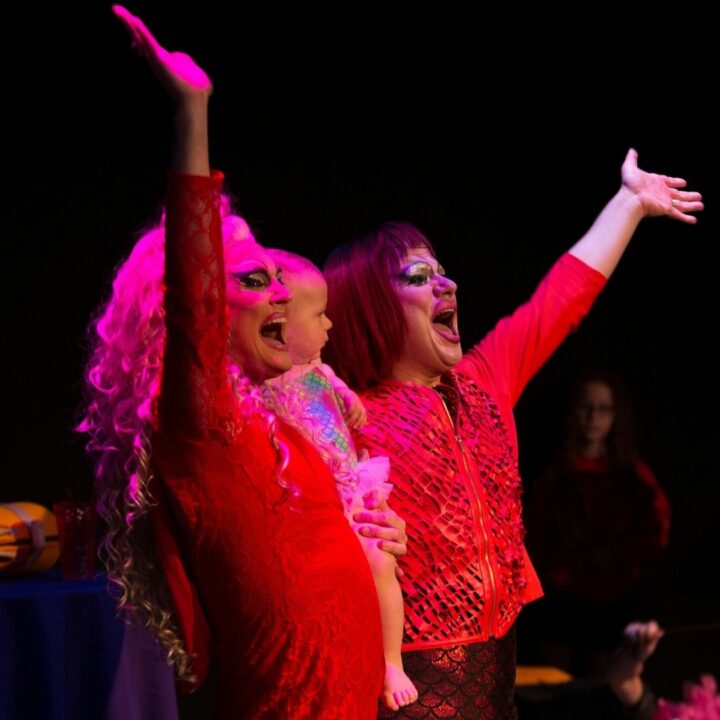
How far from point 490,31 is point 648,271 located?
1116 mm

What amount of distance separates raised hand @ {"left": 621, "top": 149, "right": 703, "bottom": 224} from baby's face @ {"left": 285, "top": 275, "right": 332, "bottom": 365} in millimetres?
894

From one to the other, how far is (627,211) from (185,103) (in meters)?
1.37

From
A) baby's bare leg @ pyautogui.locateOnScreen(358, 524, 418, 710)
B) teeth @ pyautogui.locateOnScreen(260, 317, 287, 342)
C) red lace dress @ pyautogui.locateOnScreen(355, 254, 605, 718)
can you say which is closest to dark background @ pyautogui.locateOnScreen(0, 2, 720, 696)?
red lace dress @ pyautogui.locateOnScreen(355, 254, 605, 718)

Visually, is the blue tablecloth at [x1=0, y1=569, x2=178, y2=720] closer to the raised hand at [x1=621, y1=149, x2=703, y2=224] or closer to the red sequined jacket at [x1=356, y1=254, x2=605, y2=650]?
the red sequined jacket at [x1=356, y1=254, x2=605, y2=650]

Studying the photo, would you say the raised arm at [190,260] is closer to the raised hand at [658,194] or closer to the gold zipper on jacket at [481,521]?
the gold zipper on jacket at [481,521]

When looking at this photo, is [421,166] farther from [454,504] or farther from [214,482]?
[214,482]

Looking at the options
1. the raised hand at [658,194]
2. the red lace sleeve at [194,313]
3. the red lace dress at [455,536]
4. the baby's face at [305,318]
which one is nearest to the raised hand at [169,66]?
the red lace sleeve at [194,313]

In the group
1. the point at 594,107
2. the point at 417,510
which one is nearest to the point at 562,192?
the point at 594,107

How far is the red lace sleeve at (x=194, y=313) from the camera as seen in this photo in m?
1.54

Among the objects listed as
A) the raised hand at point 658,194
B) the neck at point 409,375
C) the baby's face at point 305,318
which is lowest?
the neck at point 409,375

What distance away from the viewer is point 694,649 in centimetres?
432

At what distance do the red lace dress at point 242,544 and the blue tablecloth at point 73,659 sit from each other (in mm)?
579

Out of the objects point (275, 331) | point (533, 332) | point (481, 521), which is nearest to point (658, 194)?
point (533, 332)

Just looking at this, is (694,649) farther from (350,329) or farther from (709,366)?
(350,329)
